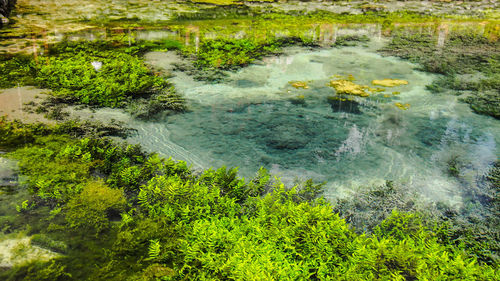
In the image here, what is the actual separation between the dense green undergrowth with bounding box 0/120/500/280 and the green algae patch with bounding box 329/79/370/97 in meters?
2.85

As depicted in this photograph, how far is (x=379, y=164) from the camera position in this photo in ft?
14.8

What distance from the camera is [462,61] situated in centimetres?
789

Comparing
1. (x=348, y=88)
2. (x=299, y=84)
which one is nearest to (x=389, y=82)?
(x=348, y=88)

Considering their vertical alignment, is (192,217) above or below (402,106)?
below

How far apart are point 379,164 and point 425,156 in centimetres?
69

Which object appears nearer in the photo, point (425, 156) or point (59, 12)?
point (425, 156)

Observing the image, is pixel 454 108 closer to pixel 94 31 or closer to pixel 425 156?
pixel 425 156

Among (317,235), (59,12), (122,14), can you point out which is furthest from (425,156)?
(59,12)

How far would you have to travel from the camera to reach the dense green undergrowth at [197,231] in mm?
2736

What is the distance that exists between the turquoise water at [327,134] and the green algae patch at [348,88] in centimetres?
21

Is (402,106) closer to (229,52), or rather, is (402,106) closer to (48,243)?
(229,52)

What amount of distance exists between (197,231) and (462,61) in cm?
A: 750

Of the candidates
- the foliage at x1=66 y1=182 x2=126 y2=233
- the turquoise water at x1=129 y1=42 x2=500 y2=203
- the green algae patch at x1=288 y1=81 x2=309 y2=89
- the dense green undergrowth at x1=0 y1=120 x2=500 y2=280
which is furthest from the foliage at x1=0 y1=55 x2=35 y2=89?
the green algae patch at x1=288 y1=81 x2=309 y2=89

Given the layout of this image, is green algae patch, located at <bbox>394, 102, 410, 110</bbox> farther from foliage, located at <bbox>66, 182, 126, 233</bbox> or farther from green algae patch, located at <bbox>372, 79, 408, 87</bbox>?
foliage, located at <bbox>66, 182, 126, 233</bbox>
